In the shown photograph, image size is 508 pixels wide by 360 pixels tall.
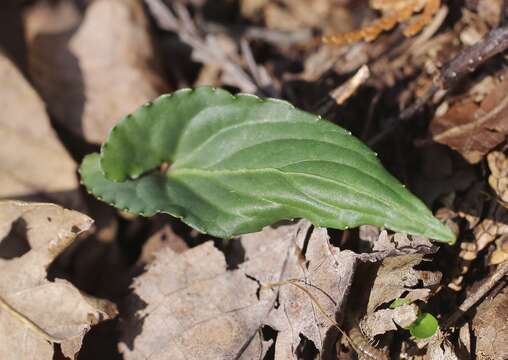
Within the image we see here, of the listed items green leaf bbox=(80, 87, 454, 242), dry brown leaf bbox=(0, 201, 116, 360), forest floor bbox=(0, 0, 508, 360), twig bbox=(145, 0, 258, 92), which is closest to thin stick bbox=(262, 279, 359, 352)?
forest floor bbox=(0, 0, 508, 360)

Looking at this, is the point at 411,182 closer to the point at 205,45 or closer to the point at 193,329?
the point at 193,329

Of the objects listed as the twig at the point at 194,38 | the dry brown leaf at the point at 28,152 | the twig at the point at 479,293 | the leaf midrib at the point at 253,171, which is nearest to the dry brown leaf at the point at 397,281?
the twig at the point at 479,293

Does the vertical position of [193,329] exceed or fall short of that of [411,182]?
it falls short

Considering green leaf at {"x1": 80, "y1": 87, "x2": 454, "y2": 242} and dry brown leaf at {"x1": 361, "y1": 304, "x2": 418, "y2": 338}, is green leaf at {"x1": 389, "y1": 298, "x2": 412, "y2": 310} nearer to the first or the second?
dry brown leaf at {"x1": 361, "y1": 304, "x2": 418, "y2": 338}

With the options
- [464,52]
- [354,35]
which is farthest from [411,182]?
[354,35]

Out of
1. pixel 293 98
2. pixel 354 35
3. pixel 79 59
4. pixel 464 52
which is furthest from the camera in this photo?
pixel 79 59

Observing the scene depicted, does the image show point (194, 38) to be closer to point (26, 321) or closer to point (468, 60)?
point (468, 60)

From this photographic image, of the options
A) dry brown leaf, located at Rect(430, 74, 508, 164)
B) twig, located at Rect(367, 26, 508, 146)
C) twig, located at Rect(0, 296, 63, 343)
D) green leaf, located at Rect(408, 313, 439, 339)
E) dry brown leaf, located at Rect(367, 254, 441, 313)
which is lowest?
twig, located at Rect(0, 296, 63, 343)
